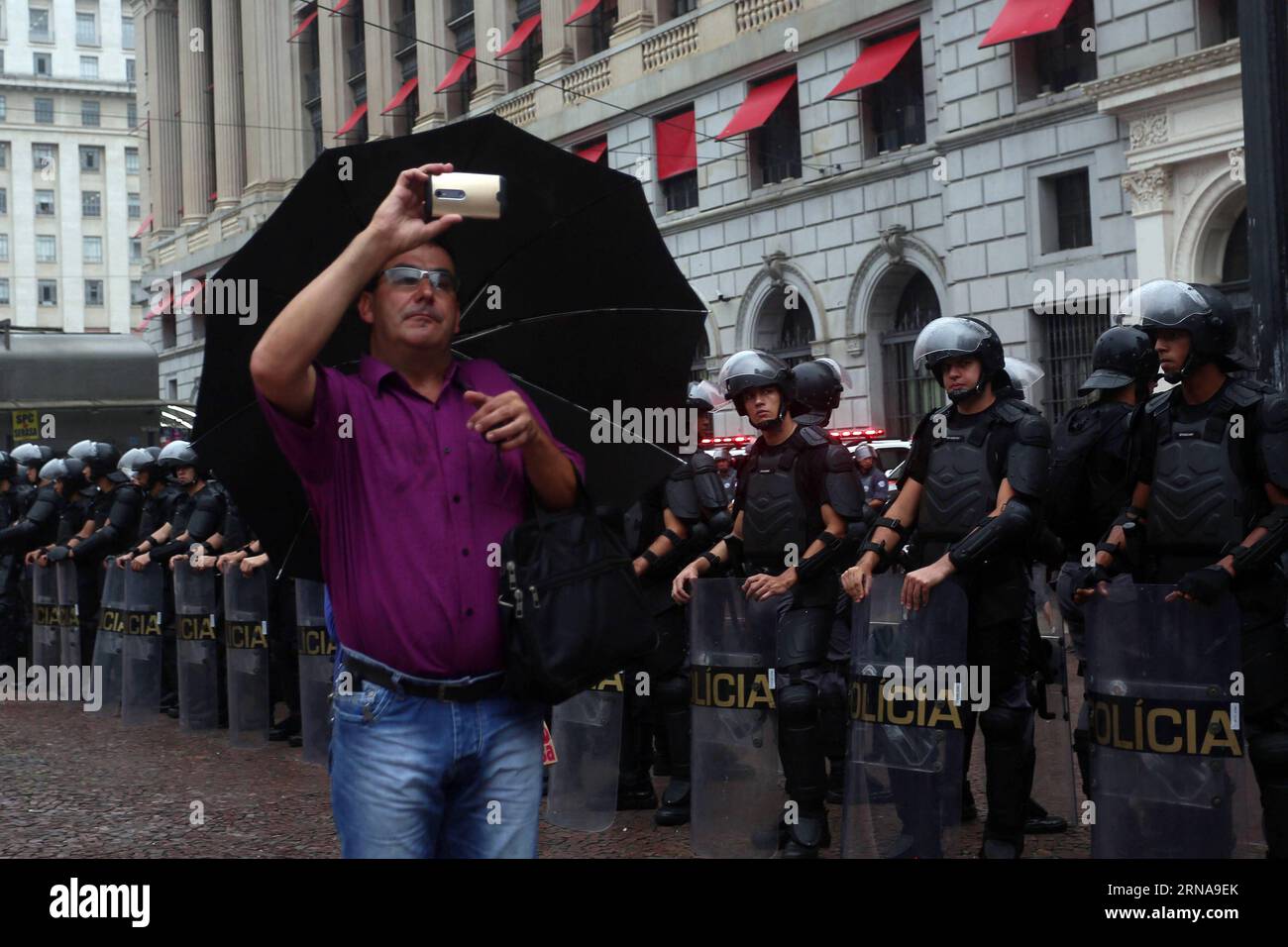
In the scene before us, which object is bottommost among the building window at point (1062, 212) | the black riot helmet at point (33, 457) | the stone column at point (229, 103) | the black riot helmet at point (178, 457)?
the black riot helmet at point (178, 457)

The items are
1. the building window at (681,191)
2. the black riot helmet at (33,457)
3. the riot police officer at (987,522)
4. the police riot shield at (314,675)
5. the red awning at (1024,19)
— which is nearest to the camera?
the riot police officer at (987,522)

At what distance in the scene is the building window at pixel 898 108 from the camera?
2158 centimetres

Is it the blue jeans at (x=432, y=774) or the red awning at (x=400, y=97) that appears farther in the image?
the red awning at (x=400, y=97)

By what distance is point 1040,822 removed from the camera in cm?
670

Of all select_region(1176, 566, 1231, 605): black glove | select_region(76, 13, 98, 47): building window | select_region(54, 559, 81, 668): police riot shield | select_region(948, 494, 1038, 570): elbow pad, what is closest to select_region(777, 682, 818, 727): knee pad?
select_region(948, 494, 1038, 570): elbow pad

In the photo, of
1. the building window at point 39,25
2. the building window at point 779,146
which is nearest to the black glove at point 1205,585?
the building window at point 779,146

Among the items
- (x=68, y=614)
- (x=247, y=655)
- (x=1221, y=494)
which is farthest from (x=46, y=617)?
(x=1221, y=494)

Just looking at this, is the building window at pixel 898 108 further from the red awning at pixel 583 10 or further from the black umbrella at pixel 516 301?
the black umbrella at pixel 516 301

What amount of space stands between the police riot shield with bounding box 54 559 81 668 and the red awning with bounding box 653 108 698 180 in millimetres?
14652

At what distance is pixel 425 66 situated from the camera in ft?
111

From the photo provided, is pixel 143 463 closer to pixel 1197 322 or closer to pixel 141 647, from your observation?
pixel 141 647

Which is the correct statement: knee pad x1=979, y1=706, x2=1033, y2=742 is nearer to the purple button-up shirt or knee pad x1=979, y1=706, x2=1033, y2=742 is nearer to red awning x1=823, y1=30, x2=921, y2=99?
the purple button-up shirt

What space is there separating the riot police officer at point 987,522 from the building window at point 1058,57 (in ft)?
44.9
